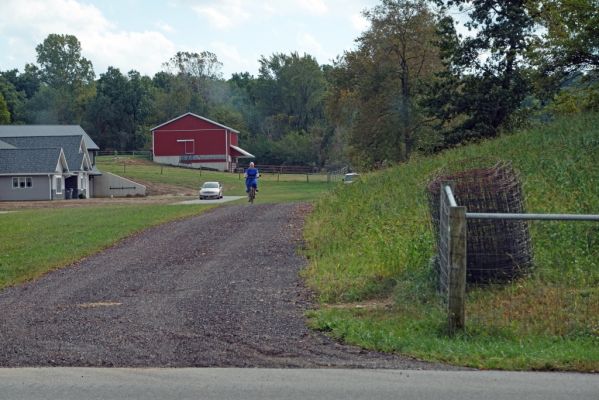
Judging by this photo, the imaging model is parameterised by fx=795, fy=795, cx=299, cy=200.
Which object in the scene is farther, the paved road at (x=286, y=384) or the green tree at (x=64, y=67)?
the green tree at (x=64, y=67)

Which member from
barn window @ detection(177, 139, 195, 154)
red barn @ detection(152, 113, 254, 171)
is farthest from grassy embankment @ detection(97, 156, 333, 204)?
barn window @ detection(177, 139, 195, 154)

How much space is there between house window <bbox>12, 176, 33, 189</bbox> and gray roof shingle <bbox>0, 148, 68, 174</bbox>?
574 mm

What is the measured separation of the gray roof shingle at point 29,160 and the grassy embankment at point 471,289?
165 feet

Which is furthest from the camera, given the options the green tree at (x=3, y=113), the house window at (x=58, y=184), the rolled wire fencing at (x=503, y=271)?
the green tree at (x=3, y=113)

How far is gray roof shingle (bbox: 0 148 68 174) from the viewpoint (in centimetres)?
6484

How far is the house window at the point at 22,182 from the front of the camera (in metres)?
65.1

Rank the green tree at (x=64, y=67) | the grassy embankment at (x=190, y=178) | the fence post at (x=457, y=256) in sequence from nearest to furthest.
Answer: the fence post at (x=457, y=256), the grassy embankment at (x=190, y=178), the green tree at (x=64, y=67)

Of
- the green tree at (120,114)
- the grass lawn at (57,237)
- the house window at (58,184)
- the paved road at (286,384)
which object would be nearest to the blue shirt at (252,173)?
the grass lawn at (57,237)

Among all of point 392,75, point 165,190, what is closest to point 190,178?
point 165,190

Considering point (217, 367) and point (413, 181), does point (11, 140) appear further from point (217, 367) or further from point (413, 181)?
point (217, 367)

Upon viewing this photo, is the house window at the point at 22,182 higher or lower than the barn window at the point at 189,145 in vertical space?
lower

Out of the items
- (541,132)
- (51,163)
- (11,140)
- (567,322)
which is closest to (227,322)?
(567,322)

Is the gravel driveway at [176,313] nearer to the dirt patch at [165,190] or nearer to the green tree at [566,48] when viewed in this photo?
the green tree at [566,48]

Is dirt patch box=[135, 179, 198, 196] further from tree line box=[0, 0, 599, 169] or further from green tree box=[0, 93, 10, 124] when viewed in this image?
green tree box=[0, 93, 10, 124]
